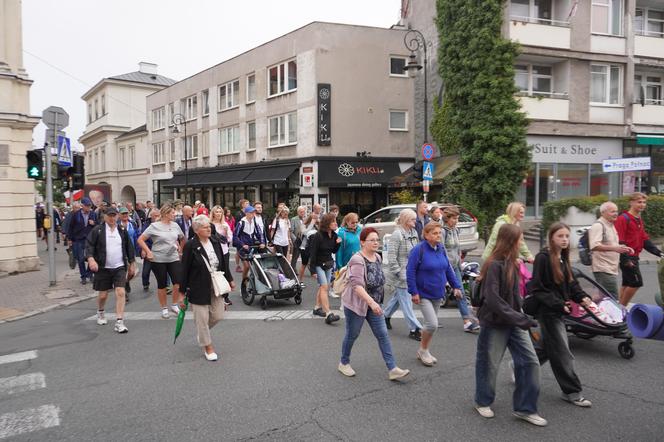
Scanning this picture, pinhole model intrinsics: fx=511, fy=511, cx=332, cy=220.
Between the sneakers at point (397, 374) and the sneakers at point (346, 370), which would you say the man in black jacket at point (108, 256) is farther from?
the sneakers at point (397, 374)

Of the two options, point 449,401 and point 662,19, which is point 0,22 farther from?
point 662,19

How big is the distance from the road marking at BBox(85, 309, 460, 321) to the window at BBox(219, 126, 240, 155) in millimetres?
23494

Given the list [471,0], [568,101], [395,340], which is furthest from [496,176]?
[395,340]

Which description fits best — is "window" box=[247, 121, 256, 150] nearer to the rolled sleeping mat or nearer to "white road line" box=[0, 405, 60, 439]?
"white road line" box=[0, 405, 60, 439]

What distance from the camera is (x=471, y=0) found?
20.1m

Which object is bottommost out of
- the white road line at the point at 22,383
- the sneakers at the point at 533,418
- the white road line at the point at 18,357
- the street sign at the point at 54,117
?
the white road line at the point at 18,357

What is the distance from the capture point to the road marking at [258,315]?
8219mm

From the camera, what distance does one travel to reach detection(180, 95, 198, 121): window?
120 feet

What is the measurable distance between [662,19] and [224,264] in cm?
2602

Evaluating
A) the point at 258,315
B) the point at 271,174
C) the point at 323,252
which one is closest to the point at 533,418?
the point at 323,252

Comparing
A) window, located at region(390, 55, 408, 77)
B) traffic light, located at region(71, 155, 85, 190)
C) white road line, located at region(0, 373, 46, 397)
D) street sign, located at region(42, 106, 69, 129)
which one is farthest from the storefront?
white road line, located at region(0, 373, 46, 397)

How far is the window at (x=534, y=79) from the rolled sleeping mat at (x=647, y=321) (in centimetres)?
1880

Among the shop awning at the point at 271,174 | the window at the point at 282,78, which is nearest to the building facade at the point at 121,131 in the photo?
the shop awning at the point at 271,174

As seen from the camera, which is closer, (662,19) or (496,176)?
(496,176)
